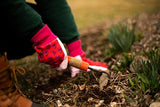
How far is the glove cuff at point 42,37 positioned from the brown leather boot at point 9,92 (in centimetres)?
23

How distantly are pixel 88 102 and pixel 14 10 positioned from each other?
2.32 ft

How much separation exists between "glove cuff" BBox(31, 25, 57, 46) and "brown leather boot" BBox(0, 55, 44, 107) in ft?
0.76

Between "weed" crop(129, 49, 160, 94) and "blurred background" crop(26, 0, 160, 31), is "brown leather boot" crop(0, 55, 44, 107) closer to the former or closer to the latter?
"weed" crop(129, 49, 160, 94)

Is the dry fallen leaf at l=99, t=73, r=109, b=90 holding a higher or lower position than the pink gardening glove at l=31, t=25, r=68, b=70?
lower

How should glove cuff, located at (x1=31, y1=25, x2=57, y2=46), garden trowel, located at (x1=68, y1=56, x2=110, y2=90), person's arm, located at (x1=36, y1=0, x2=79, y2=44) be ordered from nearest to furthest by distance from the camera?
1. glove cuff, located at (x1=31, y1=25, x2=57, y2=46)
2. garden trowel, located at (x1=68, y1=56, x2=110, y2=90)
3. person's arm, located at (x1=36, y1=0, x2=79, y2=44)

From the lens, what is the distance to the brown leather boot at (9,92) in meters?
0.89

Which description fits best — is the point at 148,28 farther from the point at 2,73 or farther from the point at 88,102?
the point at 2,73

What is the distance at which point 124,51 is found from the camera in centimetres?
158

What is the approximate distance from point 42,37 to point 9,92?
1.28ft

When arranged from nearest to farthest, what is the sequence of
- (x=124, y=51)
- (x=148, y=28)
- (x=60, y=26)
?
(x=60, y=26) < (x=124, y=51) < (x=148, y=28)

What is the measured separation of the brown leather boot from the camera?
2.92 feet

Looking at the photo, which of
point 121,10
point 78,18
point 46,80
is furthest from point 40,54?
point 121,10

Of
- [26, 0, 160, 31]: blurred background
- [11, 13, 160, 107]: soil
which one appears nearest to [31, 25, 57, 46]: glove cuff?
[11, 13, 160, 107]: soil

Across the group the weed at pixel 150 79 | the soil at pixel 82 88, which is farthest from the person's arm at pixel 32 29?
the weed at pixel 150 79
